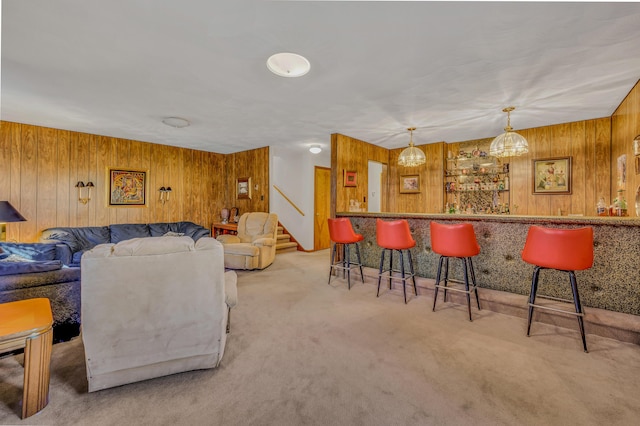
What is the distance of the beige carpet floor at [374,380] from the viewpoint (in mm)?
1554

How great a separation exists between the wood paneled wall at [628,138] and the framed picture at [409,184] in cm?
283

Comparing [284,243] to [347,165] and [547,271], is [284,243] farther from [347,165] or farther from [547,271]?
[547,271]

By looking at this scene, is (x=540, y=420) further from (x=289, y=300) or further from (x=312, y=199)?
(x=312, y=199)

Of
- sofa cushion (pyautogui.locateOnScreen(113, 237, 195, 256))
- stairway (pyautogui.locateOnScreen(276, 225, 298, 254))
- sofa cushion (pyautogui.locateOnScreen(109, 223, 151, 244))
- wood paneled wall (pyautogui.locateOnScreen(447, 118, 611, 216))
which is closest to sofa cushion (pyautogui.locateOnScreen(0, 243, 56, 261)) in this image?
sofa cushion (pyautogui.locateOnScreen(109, 223, 151, 244))

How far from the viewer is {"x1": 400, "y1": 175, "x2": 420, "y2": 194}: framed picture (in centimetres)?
584

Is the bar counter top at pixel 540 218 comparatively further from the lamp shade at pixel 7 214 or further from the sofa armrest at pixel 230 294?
the lamp shade at pixel 7 214

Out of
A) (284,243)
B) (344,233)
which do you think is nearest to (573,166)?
(344,233)

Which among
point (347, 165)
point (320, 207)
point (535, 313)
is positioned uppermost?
point (347, 165)

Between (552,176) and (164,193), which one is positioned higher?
(552,176)

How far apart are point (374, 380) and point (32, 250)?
4016mm

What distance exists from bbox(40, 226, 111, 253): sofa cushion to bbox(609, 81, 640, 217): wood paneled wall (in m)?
7.42

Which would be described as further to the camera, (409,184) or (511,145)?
(409,184)

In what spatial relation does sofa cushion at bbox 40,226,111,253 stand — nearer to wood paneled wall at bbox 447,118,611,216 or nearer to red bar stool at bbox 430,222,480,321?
red bar stool at bbox 430,222,480,321

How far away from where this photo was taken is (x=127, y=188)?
219 inches
